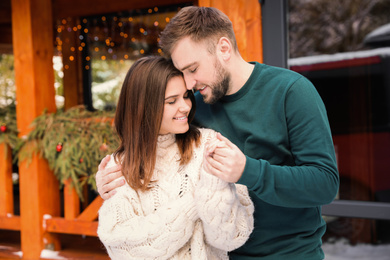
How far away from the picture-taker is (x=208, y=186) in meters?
1.32

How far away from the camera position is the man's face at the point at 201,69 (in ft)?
5.05

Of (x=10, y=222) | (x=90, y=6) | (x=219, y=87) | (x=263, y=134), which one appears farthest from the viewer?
(x=90, y=6)

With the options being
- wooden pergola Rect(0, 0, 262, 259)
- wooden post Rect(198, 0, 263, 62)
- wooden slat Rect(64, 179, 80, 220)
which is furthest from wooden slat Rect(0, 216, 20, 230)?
wooden post Rect(198, 0, 263, 62)

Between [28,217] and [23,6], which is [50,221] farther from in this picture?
[23,6]

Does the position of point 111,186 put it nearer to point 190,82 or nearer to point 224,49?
point 190,82

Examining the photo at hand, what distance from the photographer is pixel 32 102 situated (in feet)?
12.9

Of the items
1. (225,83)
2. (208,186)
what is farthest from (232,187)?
(225,83)

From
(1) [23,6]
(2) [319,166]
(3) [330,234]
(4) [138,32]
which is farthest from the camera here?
(4) [138,32]

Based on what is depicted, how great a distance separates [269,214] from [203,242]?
0.24 m

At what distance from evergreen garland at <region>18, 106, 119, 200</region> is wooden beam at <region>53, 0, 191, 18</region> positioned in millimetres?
1776

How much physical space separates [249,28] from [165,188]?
156 centimetres

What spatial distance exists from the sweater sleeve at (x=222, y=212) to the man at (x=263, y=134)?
0.08 m

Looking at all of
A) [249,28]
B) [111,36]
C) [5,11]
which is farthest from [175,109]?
[5,11]

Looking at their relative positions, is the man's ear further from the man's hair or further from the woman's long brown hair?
the woman's long brown hair
